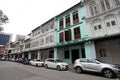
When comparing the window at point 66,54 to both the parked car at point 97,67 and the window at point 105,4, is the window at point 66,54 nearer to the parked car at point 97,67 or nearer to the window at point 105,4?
the parked car at point 97,67

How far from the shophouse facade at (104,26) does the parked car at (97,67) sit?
12.9 ft

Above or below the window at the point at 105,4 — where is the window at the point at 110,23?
below

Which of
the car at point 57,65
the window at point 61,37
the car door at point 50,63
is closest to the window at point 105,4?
the window at point 61,37

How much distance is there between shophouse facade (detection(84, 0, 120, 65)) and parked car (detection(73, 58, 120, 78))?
3927 millimetres

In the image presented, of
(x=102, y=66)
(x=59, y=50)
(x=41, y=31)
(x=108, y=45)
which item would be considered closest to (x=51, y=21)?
(x=41, y=31)

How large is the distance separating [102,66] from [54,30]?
15191mm

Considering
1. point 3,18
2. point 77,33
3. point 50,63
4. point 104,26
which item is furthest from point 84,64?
point 3,18

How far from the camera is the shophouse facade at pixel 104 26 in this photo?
13.1 meters

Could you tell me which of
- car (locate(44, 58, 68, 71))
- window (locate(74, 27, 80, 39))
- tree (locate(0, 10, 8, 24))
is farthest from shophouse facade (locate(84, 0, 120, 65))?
tree (locate(0, 10, 8, 24))

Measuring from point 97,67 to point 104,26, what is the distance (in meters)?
6.91

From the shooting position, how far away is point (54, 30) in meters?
22.8

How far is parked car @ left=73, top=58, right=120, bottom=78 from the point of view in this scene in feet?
28.5

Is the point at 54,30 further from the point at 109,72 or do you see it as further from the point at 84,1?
the point at 109,72

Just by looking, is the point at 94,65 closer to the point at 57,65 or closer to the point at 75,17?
the point at 57,65
